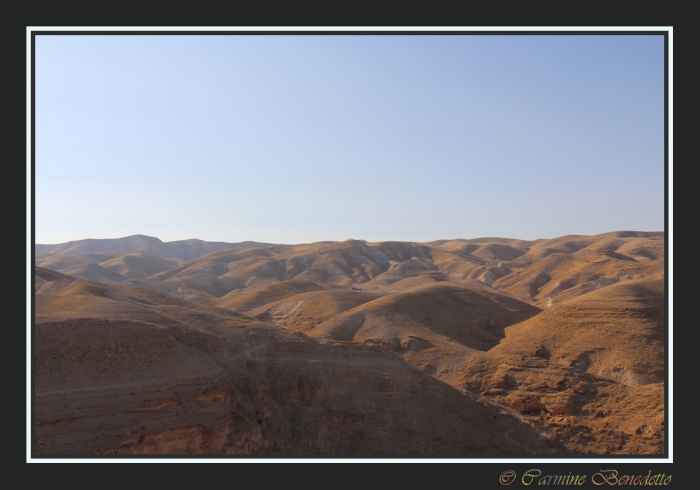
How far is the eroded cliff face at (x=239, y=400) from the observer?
18391 millimetres

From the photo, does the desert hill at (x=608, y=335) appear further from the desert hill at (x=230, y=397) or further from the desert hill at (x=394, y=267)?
the desert hill at (x=394, y=267)

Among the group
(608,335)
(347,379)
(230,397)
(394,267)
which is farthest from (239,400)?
(394,267)

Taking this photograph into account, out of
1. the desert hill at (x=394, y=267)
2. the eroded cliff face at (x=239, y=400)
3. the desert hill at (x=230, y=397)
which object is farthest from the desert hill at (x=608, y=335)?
the desert hill at (x=394, y=267)

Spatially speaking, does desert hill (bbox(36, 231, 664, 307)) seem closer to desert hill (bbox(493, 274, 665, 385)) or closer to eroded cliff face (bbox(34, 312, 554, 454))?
desert hill (bbox(493, 274, 665, 385))

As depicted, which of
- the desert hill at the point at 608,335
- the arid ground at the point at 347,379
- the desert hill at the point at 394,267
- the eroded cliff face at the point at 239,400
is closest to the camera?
the eroded cliff face at the point at 239,400

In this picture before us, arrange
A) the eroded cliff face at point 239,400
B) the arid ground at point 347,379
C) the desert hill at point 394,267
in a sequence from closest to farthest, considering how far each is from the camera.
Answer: the eroded cliff face at point 239,400
the arid ground at point 347,379
the desert hill at point 394,267

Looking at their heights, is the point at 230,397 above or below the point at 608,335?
above

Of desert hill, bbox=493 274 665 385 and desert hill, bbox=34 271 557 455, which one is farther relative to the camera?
desert hill, bbox=493 274 665 385

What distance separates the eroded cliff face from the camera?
18.4 metres

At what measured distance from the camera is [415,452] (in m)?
24.1

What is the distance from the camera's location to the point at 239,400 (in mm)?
22469

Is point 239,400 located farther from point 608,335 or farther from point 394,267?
point 394,267

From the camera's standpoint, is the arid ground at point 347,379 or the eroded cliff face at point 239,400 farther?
the arid ground at point 347,379

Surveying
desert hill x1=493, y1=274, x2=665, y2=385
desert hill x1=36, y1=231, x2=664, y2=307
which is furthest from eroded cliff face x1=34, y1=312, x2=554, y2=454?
desert hill x1=36, y1=231, x2=664, y2=307
